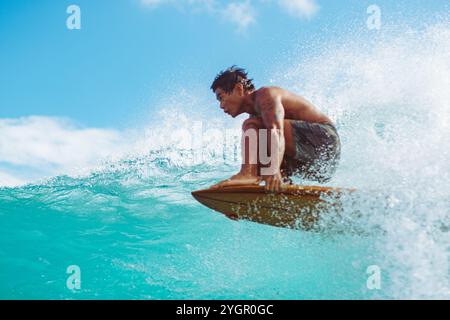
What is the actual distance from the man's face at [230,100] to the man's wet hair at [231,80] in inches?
1.7

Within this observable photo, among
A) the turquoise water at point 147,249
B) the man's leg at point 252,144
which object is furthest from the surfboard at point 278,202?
the turquoise water at point 147,249

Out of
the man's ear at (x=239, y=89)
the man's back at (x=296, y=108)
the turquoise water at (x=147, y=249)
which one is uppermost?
the man's ear at (x=239, y=89)

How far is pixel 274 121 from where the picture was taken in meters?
4.42

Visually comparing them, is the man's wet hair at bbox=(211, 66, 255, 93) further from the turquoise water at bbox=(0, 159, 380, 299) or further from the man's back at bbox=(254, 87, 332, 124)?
the turquoise water at bbox=(0, 159, 380, 299)

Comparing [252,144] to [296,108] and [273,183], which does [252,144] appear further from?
[296,108]

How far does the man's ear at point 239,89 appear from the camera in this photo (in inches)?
191

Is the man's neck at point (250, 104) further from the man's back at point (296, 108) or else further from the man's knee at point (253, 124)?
the man's knee at point (253, 124)

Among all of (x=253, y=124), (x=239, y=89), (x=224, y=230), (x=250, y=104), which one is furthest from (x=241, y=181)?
(x=224, y=230)

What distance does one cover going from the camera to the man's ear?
4.84 metres

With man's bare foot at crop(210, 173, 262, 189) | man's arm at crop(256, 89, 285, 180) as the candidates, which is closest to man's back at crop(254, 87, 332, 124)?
man's arm at crop(256, 89, 285, 180)

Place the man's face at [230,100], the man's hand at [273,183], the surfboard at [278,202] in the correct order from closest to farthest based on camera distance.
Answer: the man's hand at [273,183] < the surfboard at [278,202] < the man's face at [230,100]

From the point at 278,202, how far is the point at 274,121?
34.0 inches

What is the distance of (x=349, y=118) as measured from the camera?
1058 centimetres
